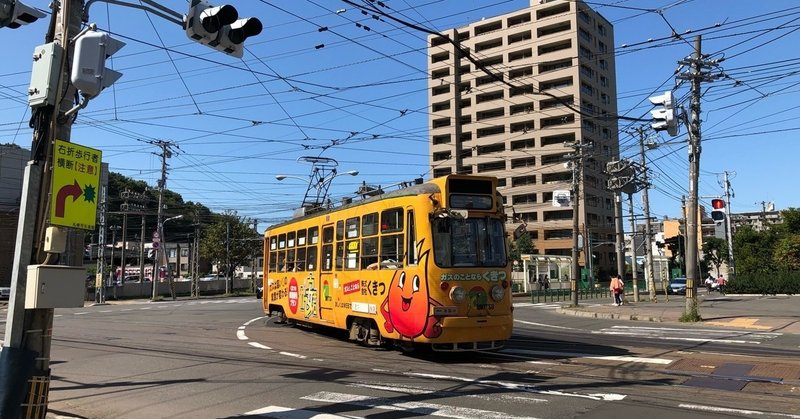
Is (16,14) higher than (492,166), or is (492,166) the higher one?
(492,166)

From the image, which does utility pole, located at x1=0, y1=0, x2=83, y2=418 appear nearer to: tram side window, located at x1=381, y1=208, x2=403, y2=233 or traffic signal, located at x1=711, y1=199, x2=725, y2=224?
tram side window, located at x1=381, y1=208, x2=403, y2=233

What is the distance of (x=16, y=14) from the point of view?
6.73 m

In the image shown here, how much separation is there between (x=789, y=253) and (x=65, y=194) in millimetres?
52382

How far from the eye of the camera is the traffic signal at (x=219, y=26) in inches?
293

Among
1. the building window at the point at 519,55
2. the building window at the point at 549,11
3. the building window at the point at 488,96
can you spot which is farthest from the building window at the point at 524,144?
the building window at the point at 549,11

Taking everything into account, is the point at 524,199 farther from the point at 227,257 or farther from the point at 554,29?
the point at 227,257

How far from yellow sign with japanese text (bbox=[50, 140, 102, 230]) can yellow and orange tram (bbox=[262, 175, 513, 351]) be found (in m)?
5.99

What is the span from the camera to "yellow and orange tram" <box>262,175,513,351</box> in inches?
425

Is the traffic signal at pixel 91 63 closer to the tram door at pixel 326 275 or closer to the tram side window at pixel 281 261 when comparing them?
the tram door at pixel 326 275

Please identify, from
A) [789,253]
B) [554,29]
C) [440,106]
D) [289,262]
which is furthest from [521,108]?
[289,262]

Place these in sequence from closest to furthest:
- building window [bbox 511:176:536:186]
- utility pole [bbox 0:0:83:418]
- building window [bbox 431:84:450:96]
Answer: utility pole [bbox 0:0:83:418] < building window [bbox 511:176:536:186] < building window [bbox 431:84:450:96]

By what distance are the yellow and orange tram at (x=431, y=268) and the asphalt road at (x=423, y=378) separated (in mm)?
655

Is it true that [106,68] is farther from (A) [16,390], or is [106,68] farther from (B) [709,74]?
(B) [709,74]

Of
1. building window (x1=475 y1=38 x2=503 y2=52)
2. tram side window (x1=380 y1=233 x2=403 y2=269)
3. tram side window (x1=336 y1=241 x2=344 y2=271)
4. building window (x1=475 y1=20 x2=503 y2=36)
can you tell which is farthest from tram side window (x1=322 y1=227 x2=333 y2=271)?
building window (x1=475 y1=20 x2=503 y2=36)
